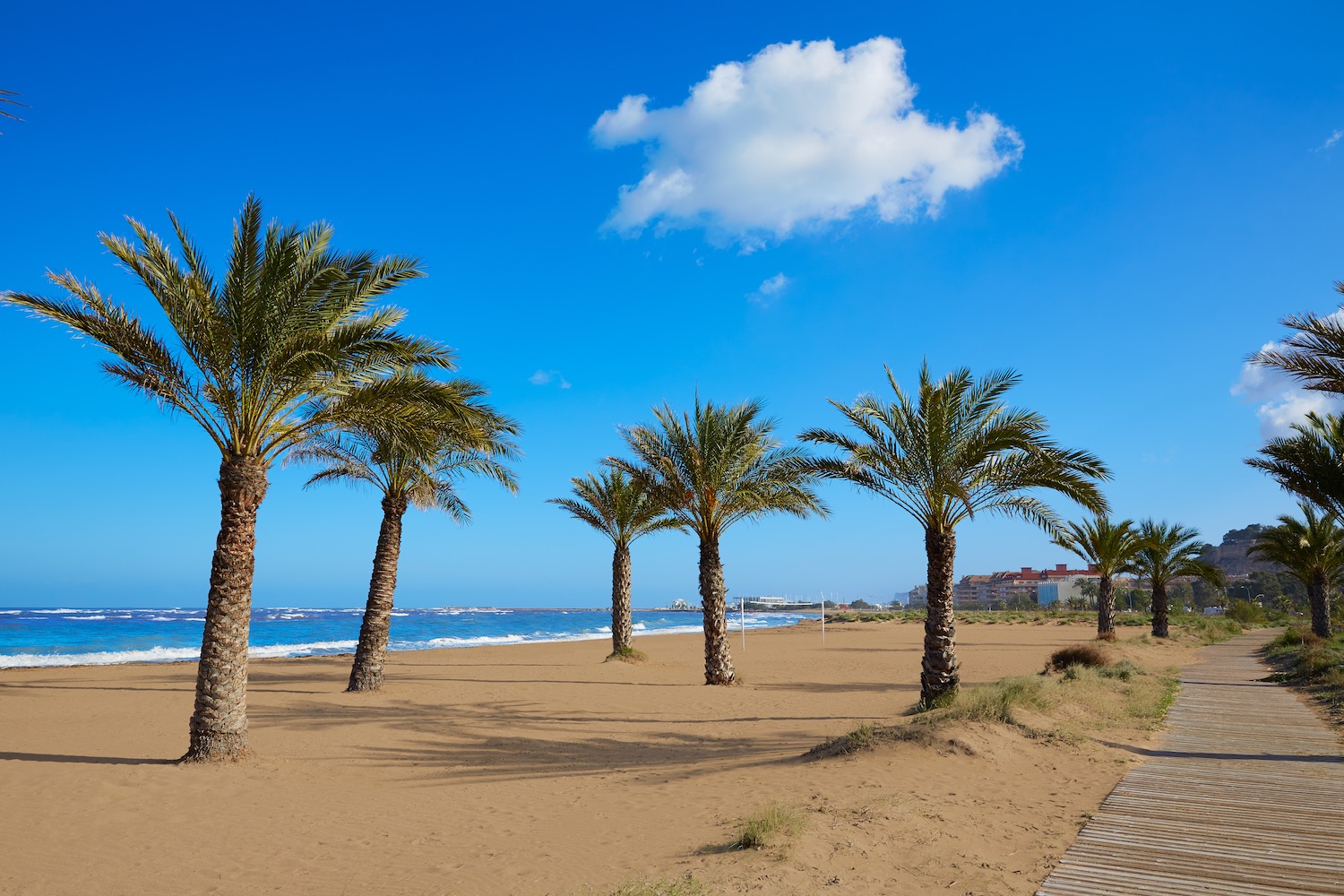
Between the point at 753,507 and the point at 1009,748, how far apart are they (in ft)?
33.7

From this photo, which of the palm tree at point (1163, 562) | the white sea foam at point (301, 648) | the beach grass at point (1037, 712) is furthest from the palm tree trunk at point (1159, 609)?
the white sea foam at point (301, 648)

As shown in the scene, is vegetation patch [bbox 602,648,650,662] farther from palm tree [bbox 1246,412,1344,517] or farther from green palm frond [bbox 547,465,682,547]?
Result: palm tree [bbox 1246,412,1344,517]

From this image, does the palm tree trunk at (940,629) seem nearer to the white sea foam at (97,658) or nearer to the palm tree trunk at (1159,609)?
the palm tree trunk at (1159,609)

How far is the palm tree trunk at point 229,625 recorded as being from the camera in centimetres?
966

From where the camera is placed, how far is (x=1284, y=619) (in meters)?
57.8

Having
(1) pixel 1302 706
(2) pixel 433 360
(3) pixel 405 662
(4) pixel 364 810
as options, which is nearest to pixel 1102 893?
(4) pixel 364 810

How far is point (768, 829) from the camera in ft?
20.3

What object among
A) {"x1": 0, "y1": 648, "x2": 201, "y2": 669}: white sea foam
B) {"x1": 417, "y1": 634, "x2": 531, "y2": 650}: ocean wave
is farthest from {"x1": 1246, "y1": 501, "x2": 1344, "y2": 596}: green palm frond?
{"x1": 0, "y1": 648, "x2": 201, "y2": 669}: white sea foam

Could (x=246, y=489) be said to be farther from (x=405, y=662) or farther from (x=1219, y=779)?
(x=405, y=662)

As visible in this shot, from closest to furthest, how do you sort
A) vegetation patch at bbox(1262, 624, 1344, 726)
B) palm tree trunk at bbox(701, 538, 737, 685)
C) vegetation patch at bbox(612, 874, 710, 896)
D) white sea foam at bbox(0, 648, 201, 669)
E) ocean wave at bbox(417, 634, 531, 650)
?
vegetation patch at bbox(612, 874, 710, 896), vegetation patch at bbox(1262, 624, 1344, 726), palm tree trunk at bbox(701, 538, 737, 685), white sea foam at bbox(0, 648, 201, 669), ocean wave at bbox(417, 634, 531, 650)

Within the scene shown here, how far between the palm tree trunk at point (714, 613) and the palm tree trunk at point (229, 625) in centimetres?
1107

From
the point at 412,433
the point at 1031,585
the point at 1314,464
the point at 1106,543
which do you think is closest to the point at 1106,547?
the point at 1106,543

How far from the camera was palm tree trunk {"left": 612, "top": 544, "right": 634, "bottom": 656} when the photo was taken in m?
25.9

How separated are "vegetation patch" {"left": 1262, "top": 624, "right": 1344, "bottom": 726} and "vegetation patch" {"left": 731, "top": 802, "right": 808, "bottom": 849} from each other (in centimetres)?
1064
